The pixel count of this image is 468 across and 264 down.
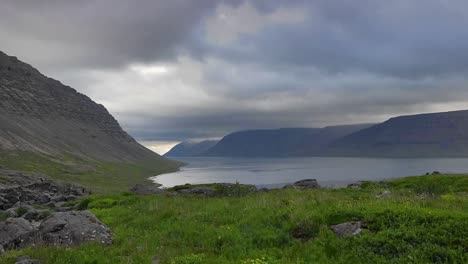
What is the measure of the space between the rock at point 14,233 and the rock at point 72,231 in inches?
56.9

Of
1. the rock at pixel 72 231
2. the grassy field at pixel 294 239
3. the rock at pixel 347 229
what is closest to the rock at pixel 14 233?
the rock at pixel 72 231

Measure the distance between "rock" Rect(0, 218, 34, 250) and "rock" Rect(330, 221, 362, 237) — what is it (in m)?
15.1

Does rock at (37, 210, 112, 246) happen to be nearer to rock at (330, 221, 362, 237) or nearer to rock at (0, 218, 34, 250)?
rock at (0, 218, 34, 250)

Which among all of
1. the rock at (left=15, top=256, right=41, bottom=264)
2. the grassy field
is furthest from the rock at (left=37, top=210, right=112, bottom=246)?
the rock at (left=15, top=256, right=41, bottom=264)

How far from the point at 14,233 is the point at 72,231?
610cm

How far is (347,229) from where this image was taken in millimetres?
15953

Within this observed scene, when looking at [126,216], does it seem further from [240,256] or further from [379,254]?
[379,254]

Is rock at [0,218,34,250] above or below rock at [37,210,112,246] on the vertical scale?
below

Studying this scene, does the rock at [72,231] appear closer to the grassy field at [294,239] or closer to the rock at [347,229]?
the grassy field at [294,239]

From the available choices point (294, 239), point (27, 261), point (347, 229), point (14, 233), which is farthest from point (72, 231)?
point (347, 229)

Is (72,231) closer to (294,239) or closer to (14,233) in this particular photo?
(14,233)

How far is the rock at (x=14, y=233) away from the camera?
19.4 meters

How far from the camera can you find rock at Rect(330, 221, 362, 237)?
15570 millimetres

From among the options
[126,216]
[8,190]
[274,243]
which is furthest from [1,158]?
[274,243]
